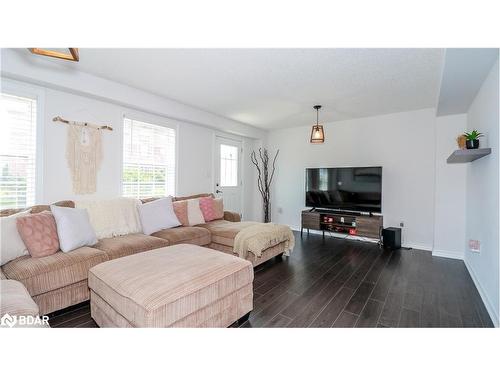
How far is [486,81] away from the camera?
7.70 ft

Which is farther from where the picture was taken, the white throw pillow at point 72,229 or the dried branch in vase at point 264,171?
the dried branch in vase at point 264,171

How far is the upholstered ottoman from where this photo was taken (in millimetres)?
1357

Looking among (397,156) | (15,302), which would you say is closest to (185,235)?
(15,302)

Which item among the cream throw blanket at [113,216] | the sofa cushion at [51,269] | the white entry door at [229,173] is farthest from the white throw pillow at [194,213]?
the sofa cushion at [51,269]

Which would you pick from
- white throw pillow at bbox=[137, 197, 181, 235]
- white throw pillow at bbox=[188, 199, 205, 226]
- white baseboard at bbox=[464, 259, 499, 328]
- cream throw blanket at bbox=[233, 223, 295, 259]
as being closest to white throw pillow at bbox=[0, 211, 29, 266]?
white throw pillow at bbox=[137, 197, 181, 235]

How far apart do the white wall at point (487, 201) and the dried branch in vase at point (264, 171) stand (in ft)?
11.9

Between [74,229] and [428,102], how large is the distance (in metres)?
4.99

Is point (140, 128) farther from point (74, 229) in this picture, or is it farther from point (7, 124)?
point (74, 229)

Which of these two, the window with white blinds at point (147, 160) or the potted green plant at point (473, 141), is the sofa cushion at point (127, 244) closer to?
the window with white blinds at point (147, 160)

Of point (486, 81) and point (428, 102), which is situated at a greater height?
point (428, 102)

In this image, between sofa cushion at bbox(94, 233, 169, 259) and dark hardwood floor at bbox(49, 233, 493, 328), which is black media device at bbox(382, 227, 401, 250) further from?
sofa cushion at bbox(94, 233, 169, 259)

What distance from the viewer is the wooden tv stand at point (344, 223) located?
4025 mm
